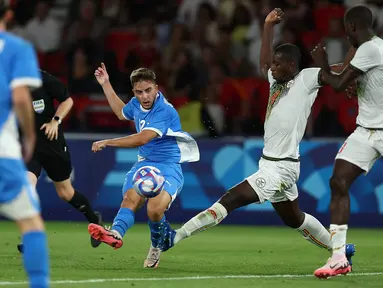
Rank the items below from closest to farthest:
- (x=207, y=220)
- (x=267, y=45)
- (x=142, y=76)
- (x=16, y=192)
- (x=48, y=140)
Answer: (x=16, y=192) < (x=207, y=220) < (x=142, y=76) < (x=267, y=45) < (x=48, y=140)

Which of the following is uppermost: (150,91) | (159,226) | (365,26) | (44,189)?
(365,26)

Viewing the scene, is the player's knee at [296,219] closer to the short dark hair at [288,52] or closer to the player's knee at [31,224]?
the short dark hair at [288,52]

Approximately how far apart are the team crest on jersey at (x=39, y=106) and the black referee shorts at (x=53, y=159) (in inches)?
15.6


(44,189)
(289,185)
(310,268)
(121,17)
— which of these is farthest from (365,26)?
(121,17)

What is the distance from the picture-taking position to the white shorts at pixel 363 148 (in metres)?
8.74

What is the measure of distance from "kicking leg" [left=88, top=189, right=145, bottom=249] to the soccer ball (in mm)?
238

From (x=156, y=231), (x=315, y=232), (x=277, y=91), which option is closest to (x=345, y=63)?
(x=277, y=91)

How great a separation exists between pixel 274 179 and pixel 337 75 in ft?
4.02

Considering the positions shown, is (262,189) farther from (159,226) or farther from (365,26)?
(365,26)

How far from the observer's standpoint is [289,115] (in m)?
9.24

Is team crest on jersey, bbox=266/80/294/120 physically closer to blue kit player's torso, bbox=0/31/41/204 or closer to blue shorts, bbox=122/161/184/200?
blue shorts, bbox=122/161/184/200

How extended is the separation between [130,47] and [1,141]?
40.6 ft

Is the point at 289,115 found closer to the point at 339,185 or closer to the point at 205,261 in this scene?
the point at 339,185

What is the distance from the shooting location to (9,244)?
11.5 m
